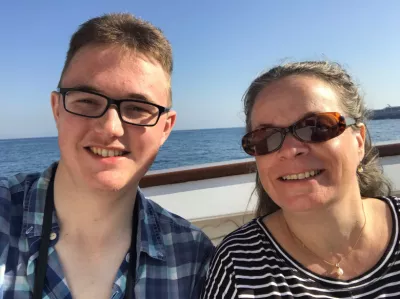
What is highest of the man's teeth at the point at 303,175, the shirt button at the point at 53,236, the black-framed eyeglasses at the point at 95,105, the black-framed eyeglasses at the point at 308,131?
the black-framed eyeglasses at the point at 95,105

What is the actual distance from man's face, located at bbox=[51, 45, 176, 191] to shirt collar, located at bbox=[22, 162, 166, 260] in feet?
0.46

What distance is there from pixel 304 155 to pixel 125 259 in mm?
889

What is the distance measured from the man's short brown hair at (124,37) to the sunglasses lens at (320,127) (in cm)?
73

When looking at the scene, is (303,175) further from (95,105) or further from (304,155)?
(95,105)

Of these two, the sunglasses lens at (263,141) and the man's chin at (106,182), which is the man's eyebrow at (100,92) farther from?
the sunglasses lens at (263,141)

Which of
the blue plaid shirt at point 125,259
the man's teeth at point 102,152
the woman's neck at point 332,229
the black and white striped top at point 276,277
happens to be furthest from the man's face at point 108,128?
the woman's neck at point 332,229

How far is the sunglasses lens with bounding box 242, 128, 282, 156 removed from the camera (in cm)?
152

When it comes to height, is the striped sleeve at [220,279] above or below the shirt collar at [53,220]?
below

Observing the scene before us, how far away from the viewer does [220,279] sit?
4.85 feet

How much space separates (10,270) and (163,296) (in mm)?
618

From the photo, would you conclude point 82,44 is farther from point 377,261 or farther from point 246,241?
point 377,261

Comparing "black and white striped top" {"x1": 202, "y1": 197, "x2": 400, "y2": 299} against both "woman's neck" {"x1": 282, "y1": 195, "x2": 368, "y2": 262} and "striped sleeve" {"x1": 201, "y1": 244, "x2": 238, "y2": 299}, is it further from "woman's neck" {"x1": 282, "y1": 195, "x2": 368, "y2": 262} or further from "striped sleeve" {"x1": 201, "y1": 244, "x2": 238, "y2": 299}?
"woman's neck" {"x1": 282, "y1": 195, "x2": 368, "y2": 262}

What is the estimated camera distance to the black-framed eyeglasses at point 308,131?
1.45 metres

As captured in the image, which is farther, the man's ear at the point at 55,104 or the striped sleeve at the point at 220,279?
the man's ear at the point at 55,104
